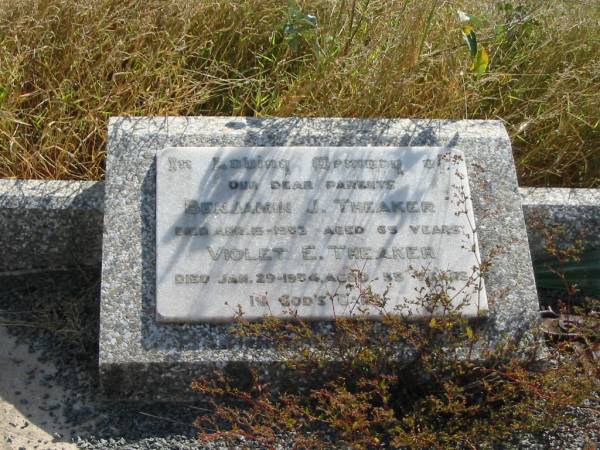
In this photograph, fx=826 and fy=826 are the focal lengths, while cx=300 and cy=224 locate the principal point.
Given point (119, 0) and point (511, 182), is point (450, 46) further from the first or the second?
point (119, 0)

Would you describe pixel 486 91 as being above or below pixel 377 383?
above

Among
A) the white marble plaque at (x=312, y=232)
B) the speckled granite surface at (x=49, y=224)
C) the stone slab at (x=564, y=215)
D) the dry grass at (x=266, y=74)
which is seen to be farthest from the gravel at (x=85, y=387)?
the stone slab at (x=564, y=215)

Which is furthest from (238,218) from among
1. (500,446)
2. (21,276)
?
(500,446)

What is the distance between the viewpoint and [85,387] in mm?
2584

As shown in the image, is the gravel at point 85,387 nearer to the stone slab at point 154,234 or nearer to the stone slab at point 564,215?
the stone slab at point 154,234

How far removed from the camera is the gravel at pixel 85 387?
2441mm

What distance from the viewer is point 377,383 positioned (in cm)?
236

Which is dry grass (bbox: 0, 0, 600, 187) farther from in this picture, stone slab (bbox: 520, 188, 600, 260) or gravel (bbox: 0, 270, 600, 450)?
gravel (bbox: 0, 270, 600, 450)

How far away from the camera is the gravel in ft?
8.01

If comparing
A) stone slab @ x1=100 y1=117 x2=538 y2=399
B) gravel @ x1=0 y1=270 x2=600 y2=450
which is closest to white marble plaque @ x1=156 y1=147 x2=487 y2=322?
stone slab @ x1=100 y1=117 x2=538 y2=399

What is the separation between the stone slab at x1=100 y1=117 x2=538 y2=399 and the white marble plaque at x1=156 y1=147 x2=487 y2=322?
0.07 metres

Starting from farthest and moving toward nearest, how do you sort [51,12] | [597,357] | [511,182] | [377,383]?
[51,12] < [511,182] < [597,357] < [377,383]

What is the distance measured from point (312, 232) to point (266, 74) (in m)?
1.14

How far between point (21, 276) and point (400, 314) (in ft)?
4.43
